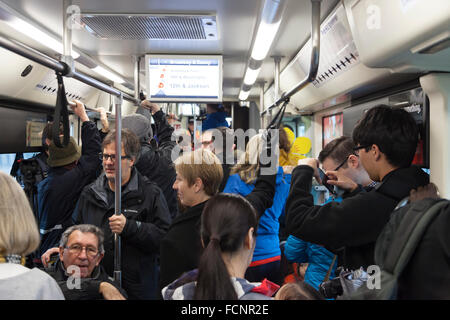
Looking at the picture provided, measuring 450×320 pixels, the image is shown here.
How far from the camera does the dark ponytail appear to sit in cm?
109

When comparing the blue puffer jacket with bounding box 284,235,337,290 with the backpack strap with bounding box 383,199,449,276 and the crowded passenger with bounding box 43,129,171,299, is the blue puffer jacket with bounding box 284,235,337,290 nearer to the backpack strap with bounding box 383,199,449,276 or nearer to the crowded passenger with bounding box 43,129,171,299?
the crowded passenger with bounding box 43,129,171,299

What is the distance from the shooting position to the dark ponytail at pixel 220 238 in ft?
3.58

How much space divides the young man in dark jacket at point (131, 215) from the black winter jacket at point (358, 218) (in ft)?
2.72

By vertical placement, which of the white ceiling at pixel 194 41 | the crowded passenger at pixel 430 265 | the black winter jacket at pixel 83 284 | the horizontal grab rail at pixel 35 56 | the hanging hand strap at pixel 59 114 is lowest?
the black winter jacket at pixel 83 284

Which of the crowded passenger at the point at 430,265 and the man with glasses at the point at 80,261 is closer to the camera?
the crowded passenger at the point at 430,265

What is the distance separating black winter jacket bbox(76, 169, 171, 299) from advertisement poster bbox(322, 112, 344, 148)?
3.00 metres

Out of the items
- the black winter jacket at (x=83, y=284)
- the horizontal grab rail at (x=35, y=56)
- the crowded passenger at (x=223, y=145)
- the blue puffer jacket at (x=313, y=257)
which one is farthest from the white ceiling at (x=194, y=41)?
the black winter jacket at (x=83, y=284)

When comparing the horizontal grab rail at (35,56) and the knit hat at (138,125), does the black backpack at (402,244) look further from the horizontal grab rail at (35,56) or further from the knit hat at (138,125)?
the knit hat at (138,125)

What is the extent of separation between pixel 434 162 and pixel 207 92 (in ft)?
7.97

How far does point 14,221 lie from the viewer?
112cm

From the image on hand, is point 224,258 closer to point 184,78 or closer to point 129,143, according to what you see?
point 129,143

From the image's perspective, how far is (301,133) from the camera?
235 inches
